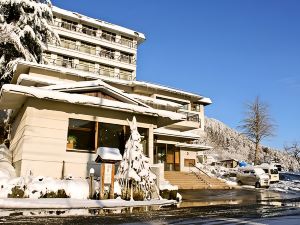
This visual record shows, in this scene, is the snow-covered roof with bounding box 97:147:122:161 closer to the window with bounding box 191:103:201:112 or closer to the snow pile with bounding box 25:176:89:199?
the snow pile with bounding box 25:176:89:199

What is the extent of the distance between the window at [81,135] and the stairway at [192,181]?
1076 centimetres

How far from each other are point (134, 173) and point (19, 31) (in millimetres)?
16489

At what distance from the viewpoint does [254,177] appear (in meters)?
32.0

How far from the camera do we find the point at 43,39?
26266mm

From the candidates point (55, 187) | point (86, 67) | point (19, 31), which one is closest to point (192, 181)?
point (55, 187)

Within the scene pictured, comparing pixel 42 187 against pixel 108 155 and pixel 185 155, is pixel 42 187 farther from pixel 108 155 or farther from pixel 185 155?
pixel 185 155

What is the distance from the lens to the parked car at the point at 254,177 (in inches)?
1230

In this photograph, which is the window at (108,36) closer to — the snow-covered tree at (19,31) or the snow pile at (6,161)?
the snow-covered tree at (19,31)

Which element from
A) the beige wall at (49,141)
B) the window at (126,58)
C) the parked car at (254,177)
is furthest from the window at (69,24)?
the parked car at (254,177)

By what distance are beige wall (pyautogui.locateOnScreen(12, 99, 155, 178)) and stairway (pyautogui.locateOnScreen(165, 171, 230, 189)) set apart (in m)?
11.1

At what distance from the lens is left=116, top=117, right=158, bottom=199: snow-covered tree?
13.3 meters

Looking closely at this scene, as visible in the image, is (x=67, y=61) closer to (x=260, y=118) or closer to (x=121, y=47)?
(x=121, y=47)

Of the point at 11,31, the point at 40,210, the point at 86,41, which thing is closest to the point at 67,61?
the point at 86,41

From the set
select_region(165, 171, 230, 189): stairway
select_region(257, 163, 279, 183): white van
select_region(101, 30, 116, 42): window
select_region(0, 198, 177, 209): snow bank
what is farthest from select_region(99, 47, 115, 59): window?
select_region(0, 198, 177, 209): snow bank
